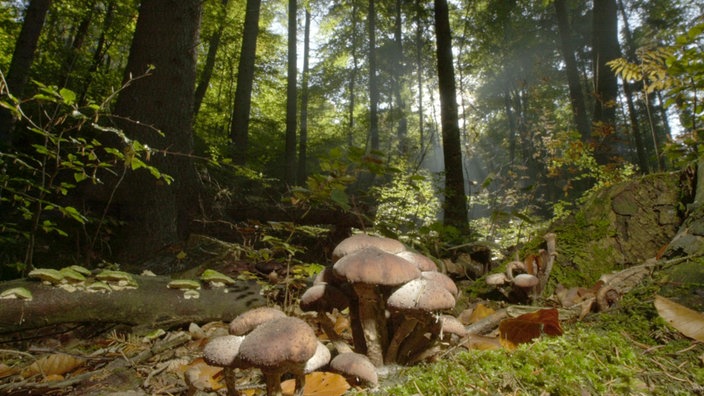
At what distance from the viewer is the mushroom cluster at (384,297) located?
4.72ft

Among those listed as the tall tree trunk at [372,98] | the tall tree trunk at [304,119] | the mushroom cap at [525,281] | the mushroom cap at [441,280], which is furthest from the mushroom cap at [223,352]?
the tall tree trunk at [372,98]

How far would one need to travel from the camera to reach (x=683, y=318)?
1323mm

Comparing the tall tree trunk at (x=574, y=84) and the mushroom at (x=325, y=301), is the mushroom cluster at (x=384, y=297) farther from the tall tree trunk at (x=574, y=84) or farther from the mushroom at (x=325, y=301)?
the tall tree trunk at (x=574, y=84)

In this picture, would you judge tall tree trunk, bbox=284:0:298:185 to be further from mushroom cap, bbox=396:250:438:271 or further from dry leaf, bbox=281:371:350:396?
dry leaf, bbox=281:371:350:396

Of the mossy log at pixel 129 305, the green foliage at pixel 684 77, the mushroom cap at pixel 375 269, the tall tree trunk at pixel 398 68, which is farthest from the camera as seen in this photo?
the tall tree trunk at pixel 398 68

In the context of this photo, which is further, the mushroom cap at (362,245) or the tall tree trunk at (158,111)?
the tall tree trunk at (158,111)

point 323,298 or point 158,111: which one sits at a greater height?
point 158,111

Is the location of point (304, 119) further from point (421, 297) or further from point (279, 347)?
point (279, 347)

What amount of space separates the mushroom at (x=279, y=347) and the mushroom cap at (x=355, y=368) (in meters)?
0.26

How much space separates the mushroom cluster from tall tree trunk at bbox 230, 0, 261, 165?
28.7ft

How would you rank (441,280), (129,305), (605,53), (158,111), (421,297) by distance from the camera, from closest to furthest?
(421,297) → (441,280) → (129,305) → (158,111) → (605,53)

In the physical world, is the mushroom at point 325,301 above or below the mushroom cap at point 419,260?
below

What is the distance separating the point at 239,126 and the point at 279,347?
10.1m

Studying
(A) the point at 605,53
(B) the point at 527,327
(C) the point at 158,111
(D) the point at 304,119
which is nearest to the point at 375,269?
(B) the point at 527,327
